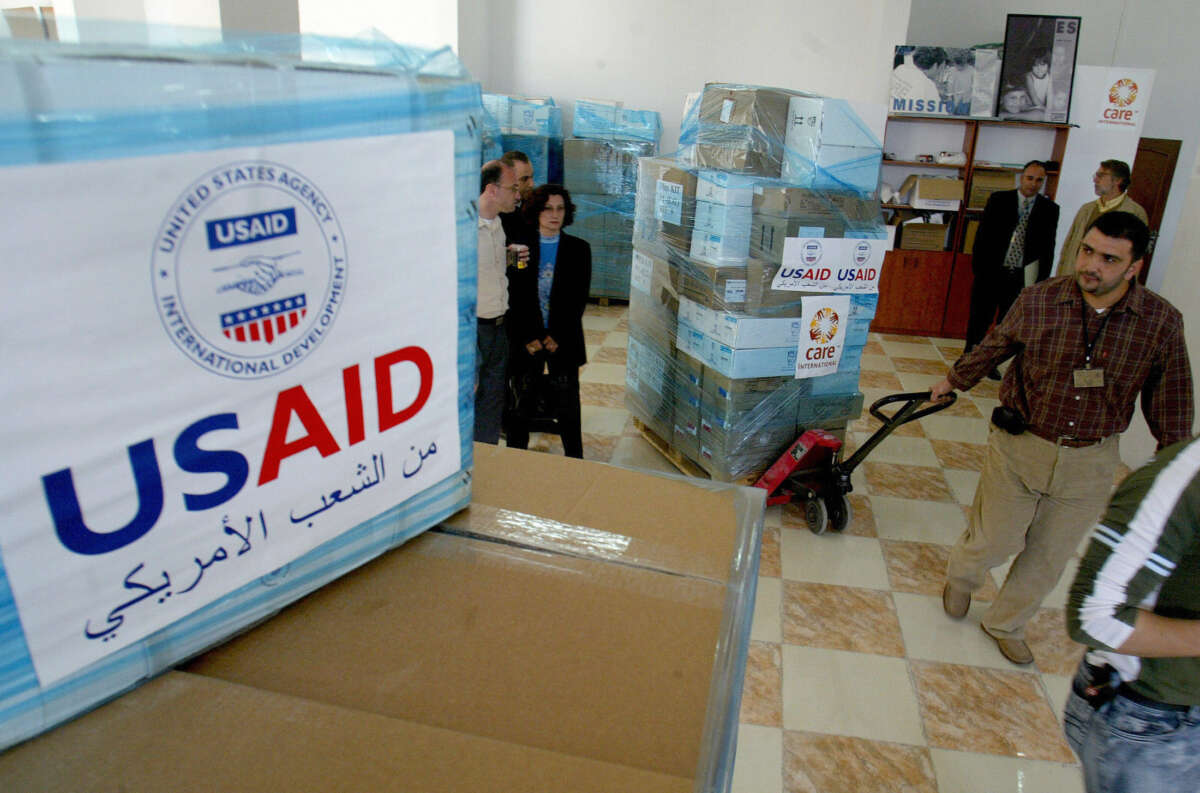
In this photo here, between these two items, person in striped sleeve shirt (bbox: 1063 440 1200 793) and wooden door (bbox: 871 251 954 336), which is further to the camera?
wooden door (bbox: 871 251 954 336)

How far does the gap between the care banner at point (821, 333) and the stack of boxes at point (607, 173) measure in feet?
13.0

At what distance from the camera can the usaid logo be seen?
12.7ft

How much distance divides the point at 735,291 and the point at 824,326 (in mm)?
493

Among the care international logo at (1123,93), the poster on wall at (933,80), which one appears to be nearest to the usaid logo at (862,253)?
the poster on wall at (933,80)

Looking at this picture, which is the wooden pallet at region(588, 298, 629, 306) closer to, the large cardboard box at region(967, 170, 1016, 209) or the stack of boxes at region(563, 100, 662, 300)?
the stack of boxes at region(563, 100, 662, 300)

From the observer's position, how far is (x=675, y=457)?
4637 millimetres

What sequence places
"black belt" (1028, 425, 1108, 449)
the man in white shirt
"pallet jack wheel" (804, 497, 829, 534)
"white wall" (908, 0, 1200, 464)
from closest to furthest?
"black belt" (1028, 425, 1108, 449) < the man in white shirt < "pallet jack wheel" (804, 497, 829, 534) < "white wall" (908, 0, 1200, 464)

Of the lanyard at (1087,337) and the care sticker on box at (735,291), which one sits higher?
the lanyard at (1087,337)

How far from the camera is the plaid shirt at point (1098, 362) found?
8.59ft

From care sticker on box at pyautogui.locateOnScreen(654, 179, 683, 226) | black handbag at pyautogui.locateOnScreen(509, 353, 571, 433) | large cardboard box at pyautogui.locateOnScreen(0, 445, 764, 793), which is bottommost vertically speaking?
black handbag at pyautogui.locateOnScreen(509, 353, 571, 433)

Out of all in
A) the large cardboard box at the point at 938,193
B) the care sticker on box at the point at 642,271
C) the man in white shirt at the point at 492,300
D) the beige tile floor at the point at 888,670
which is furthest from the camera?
the large cardboard box at the point at 938,193

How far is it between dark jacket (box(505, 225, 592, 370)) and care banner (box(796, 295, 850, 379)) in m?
1.10

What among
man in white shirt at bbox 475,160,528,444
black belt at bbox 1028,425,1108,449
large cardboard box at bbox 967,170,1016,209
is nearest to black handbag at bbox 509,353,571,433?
man in white shirt at bbox 475,160,528,444

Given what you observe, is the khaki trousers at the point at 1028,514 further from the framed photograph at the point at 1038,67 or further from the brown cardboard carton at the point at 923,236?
the framed photograph at the point at 1038,67
